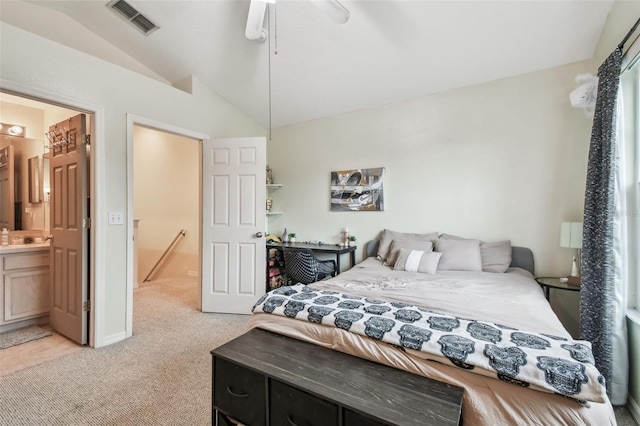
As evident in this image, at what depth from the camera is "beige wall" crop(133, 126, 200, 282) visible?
16.5ft

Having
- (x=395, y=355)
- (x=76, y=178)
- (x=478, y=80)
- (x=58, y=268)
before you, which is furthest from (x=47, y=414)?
(x=478, y=80)

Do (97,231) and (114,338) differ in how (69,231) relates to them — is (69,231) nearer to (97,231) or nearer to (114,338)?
(97,231)

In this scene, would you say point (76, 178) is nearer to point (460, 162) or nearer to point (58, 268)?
point (58, 268)

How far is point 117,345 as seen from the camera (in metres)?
2.57

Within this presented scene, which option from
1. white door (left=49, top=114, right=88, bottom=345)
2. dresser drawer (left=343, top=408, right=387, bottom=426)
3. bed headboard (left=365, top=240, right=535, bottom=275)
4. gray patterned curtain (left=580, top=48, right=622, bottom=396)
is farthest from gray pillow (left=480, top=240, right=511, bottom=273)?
white door (left=49, top=114, right=88, bottom=345)

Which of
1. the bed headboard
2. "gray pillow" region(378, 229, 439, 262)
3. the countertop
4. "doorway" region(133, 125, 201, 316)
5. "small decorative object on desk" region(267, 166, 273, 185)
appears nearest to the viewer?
the countertop

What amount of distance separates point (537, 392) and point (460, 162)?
2.61 m

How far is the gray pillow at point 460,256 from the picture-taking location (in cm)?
282

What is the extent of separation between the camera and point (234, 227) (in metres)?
3.46

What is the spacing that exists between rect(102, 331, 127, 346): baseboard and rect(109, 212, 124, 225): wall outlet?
3.42 ft

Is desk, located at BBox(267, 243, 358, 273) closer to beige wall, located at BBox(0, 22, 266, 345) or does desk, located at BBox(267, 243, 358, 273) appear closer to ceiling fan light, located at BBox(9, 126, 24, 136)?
beige wall, located at BBox(0, 22, 266, 345)

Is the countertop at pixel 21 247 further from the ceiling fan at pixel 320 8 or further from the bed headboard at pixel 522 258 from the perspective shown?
the bed headboard at pixel 522 258

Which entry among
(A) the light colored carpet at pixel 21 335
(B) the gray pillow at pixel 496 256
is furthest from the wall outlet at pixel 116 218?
(B) the gray pillow at pixel 496 256

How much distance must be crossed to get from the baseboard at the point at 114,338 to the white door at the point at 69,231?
186mm
